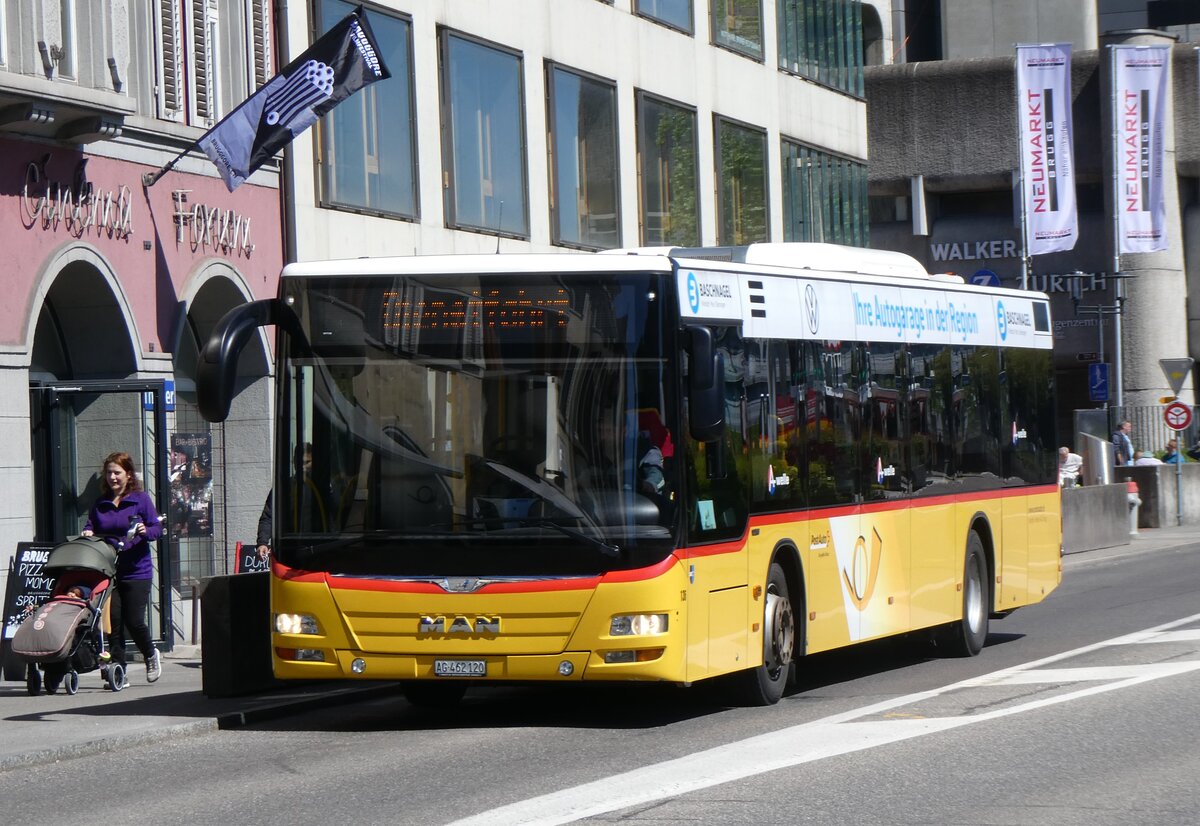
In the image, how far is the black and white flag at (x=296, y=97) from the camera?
64.1ft

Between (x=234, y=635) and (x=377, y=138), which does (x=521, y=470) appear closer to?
(x=234, y=635)

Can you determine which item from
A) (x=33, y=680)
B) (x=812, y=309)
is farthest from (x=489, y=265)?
(x=33, y=680)

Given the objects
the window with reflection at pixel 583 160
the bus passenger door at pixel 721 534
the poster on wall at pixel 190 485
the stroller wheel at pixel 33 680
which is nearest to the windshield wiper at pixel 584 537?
the bus passenger door at pixel 721 534

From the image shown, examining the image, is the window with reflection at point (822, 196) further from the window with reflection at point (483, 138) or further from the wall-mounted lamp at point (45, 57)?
the wall-mounted lamp at point (45, 57)

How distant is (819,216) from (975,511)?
2079 centimetres

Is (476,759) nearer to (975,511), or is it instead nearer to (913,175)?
(975,511)

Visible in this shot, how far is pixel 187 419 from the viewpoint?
21547 mm

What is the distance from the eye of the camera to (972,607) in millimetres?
16688

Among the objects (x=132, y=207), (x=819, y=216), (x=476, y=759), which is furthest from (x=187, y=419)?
(x=819, y=216)

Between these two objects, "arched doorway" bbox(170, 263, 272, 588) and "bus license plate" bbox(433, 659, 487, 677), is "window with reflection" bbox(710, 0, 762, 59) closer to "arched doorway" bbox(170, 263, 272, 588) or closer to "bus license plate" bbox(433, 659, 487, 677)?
"arched doorway" bbox(170, 263, 272, 588)

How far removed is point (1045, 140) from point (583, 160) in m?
20.0

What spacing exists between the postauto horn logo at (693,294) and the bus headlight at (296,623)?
2891 mm

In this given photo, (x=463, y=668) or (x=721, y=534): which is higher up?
(x=721, y=534)

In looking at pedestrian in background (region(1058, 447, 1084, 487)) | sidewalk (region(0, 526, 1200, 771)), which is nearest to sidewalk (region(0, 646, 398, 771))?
sidewalk (region(0, 526, 1200, 771))
